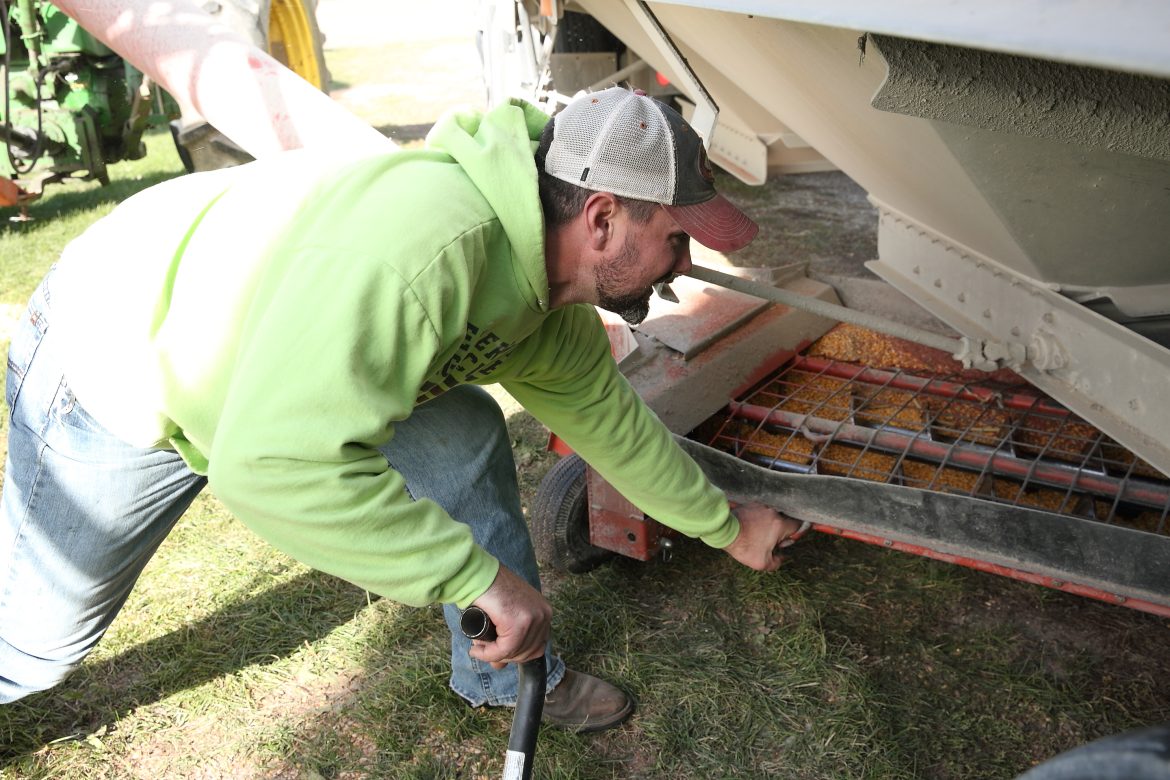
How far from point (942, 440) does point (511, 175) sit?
6.11 ft

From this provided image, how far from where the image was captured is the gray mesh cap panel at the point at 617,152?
1561 mm

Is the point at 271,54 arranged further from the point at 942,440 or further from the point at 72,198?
the point at 942,440

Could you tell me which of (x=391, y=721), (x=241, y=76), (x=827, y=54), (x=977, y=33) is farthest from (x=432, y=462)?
(x=241, y=76)

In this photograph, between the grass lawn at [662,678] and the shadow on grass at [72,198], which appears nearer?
the grass lawn at [662,678]

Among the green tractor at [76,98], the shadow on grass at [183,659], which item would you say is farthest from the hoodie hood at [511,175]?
the green tractor at [76,98]

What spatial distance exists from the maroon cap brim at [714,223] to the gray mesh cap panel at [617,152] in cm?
6

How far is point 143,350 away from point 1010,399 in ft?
8.29

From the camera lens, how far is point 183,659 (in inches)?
108

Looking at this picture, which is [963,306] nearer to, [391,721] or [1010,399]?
[1010,399]

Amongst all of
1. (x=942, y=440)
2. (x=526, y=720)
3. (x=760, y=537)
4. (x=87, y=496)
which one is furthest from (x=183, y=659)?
(x=942, y=440)

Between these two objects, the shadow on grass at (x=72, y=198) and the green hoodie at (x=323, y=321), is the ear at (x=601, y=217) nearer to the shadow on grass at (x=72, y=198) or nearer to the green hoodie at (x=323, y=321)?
the green hoodie at (x=323, y=321)

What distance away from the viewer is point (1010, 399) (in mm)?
3086

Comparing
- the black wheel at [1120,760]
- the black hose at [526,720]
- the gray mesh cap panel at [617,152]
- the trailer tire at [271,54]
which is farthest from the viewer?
the trailer tire at [271,54]

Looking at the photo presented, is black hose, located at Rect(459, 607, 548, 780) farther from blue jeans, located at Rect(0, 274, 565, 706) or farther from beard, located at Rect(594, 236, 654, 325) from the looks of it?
beard, located at Rect(594, 236, 654, 325)
